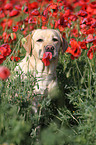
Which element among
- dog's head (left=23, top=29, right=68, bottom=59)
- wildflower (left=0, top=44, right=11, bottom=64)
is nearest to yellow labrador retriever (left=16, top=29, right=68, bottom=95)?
dog's head (left=23, top=29, right=68, bottom=59)

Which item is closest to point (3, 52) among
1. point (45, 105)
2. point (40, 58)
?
point (40, 58)

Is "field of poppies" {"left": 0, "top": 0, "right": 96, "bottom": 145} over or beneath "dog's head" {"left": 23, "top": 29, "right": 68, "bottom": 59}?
beneath

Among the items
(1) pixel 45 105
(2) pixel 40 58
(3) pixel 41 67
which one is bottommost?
(1) pixel 45 105

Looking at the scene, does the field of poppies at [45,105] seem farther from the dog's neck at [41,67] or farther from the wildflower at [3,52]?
the dog's neck at [41,67]

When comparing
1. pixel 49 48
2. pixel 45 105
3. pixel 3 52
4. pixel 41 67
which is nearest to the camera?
pixel 3 52

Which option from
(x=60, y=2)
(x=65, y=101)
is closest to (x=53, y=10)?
(x=60, y=2)

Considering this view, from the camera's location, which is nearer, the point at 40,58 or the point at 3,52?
the point at 3,52

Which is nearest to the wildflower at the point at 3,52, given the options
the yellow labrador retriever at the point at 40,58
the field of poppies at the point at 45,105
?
the field of poppies at the point at 45,105

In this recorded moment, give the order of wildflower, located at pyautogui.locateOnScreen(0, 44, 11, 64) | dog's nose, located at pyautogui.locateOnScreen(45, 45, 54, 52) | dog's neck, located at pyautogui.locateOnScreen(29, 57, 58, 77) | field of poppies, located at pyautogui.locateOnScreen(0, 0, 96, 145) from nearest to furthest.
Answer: field of poppies, located at pyautogui.locateOnScreen(0, 0, 96, 145)
wildflower, located at pyautogui.locateOnScreen(0, 44, 11, 64)
dog's nose, located at pyautogui.locateOnScreen(45, 45, 54, 52)
dog's neck, located at pyautogui.locateOnScreen(29, 57, 58, 77)

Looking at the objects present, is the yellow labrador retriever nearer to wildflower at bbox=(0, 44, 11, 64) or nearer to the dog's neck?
the dog's neck

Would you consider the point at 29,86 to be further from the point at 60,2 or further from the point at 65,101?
the point at 60,2

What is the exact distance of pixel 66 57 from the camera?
3.28 metres

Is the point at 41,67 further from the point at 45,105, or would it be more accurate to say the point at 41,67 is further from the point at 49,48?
the point at 45,105

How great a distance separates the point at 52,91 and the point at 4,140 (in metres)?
1.08
